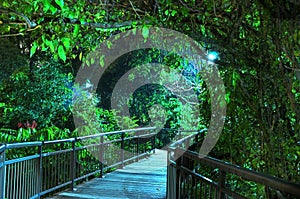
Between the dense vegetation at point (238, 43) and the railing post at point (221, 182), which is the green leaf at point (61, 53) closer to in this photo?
the dense vegetation at point (238, 43)

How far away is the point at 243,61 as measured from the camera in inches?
126

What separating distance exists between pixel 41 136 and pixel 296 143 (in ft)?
19.7

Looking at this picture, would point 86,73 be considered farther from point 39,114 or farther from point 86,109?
point 39,114

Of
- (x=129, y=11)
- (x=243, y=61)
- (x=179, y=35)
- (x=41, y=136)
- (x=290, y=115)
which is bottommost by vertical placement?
(x=41, y=136)

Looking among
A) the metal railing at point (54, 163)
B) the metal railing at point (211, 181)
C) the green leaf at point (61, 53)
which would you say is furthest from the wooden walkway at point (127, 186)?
the green leaf at point (61, 53)

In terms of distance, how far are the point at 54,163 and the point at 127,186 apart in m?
1.46

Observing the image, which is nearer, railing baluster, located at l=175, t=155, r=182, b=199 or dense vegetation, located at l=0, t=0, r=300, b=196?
dense vegetation, located at l=0, t=0, r=300, b=196

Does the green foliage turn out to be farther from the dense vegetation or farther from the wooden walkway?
the dense vegetation

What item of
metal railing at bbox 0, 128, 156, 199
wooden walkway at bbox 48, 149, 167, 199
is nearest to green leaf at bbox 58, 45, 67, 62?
metal railing at bbox 0, 128, 156, 199

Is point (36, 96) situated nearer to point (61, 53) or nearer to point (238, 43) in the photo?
point (61, 53)

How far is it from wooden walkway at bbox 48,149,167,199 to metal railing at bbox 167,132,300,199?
1209mm

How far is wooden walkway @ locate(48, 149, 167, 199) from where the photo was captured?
5.61m

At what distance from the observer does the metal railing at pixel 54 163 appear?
4262 mm

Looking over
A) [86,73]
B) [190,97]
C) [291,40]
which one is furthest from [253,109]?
[190,97]
